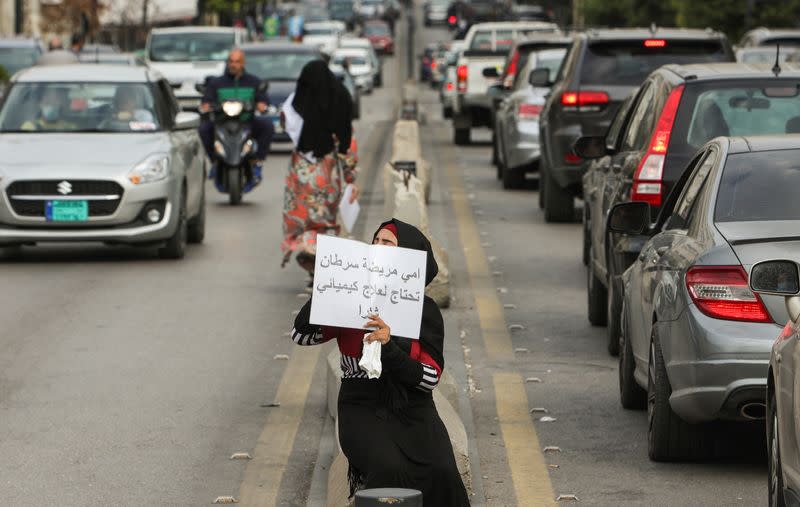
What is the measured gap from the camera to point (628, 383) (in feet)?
30.7

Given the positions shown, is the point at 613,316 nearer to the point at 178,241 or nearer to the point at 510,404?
the point at 510,404

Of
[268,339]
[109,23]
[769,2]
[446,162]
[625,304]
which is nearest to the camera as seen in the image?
[625,304]

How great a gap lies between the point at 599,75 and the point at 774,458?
11.2 meters

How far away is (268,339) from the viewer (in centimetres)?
1183

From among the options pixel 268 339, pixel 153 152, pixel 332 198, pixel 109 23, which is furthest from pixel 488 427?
pixel 109 23

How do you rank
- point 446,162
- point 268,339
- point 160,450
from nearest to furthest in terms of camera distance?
point 160,450 < point 268,339 < point 446,162

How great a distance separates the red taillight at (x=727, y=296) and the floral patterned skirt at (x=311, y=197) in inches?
264

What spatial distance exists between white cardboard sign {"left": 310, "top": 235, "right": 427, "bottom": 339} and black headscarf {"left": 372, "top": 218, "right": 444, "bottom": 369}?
0.34 feet

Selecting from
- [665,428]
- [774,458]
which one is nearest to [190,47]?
[665,428]

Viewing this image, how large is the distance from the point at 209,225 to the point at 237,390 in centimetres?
928

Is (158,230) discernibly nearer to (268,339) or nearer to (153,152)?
(153,152)

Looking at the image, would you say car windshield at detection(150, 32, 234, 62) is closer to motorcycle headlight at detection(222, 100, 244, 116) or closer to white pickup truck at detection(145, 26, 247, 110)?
white pickup truck at detection(145, 26, 247, 110)

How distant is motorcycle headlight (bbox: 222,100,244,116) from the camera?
21.1 m

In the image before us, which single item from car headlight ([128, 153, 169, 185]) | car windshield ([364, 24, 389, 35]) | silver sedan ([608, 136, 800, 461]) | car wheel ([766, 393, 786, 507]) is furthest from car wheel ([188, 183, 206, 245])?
car windshield ([364, 24, 389, 35])
